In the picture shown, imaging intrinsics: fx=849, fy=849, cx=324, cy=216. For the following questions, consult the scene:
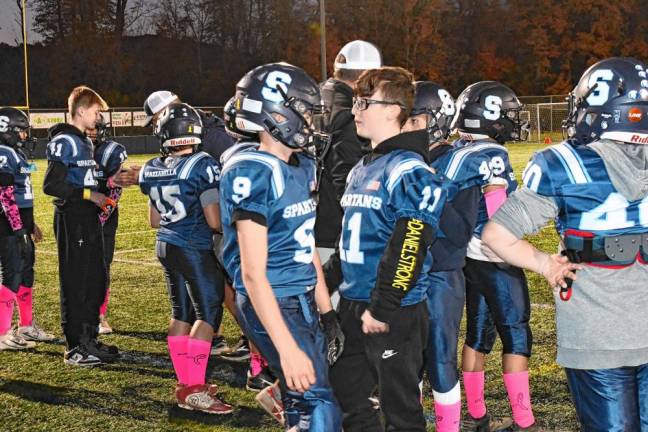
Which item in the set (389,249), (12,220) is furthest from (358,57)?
(12,220)

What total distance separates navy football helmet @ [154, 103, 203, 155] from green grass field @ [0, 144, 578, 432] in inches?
66.1

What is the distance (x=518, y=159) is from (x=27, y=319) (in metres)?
18.7

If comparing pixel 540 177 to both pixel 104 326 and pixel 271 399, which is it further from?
pixel 104 326

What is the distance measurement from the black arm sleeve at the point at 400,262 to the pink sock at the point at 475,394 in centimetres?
156

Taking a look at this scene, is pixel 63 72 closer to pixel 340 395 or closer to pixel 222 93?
pixel 222 93

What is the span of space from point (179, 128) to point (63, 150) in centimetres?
154

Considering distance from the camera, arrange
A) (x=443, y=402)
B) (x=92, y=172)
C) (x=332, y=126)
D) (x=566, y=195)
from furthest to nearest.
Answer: (x=92, y=172) → (x=332, y=126) → (x=443, y=402) → (x=566, y=195)

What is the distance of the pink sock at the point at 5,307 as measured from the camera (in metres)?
6.91

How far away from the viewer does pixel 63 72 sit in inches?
1788

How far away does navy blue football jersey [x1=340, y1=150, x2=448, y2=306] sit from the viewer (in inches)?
138

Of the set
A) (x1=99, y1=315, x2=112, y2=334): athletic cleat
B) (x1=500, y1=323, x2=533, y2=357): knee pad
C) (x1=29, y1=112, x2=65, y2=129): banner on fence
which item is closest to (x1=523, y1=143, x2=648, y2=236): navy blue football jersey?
(x1=500, y1=323, x2=533, y2=357): knee pad

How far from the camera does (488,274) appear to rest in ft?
15.6

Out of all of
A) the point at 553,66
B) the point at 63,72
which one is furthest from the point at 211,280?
the point at 553,66

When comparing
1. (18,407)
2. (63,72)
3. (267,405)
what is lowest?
(18,407)
